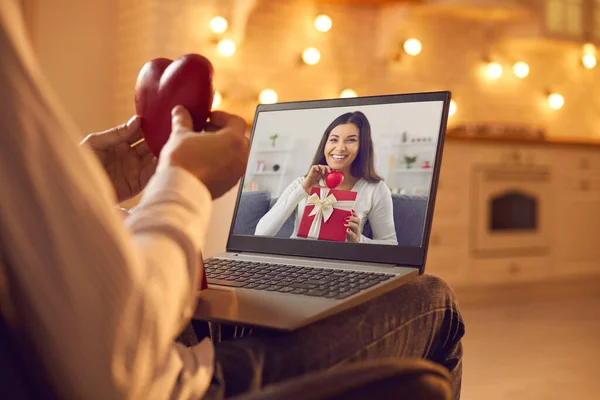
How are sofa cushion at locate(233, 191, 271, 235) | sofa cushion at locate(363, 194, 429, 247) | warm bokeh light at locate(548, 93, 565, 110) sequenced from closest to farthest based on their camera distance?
sofa cushion at locate(363, 194, 429, 247) → sofa cushion at locate(233, 191, 271, 235) → warm bokeh light at locate(548, 93, 565, 110)

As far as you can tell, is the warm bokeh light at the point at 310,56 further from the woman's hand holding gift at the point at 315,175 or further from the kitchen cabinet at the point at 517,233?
the woman's hand holding gift at the point at 315,175

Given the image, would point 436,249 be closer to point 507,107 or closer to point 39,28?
point 507,107

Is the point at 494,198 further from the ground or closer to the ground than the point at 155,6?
closer to the ground

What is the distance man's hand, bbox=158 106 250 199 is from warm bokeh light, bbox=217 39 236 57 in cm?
272

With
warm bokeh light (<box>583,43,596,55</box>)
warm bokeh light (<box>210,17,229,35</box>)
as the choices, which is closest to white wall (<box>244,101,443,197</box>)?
warm bokeh light (<box>210,17,229,35</box>)

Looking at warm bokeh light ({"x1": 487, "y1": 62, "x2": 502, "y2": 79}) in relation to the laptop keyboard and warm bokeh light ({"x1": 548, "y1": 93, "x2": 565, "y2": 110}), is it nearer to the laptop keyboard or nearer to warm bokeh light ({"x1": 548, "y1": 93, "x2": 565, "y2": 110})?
warm bokeh light ({"x1": 548, "y1": 93, "x2": 565, "y2": 110})

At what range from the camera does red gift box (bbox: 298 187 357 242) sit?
36.7 inches

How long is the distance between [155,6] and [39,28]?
551 millimetres

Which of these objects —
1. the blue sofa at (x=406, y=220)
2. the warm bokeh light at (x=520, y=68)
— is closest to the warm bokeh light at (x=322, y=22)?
the warm bokeh light at (x=520, y=68)

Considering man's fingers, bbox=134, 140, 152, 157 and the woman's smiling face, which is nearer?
man's fingers, bbox=134, 140, 152, 157

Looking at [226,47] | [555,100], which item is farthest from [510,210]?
[226,47]

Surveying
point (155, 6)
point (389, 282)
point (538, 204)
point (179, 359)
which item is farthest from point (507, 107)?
point (179, 359)

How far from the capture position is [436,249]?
10.6 ft

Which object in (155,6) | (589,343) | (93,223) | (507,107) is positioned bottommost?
(589,343)
